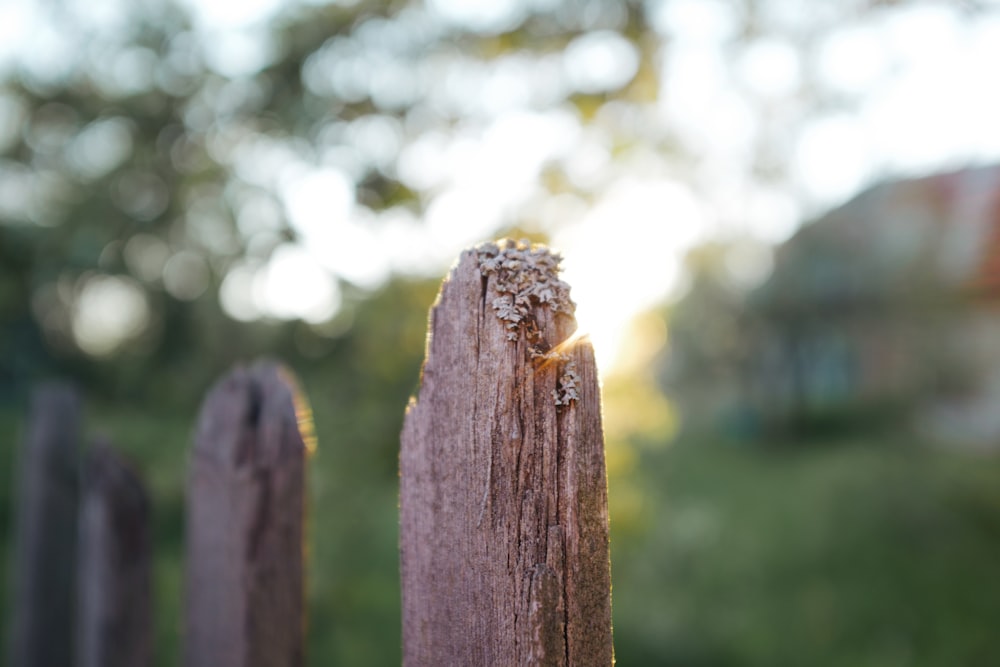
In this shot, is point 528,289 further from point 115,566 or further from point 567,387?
point 115,566

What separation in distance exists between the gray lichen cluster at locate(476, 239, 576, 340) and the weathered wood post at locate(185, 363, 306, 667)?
0.63 m

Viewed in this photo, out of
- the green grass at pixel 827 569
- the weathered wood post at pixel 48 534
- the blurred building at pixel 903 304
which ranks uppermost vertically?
the blurred building at pixel 903 304

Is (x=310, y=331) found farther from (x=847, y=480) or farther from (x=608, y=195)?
(x=847, y=480)

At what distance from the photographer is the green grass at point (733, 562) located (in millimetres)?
4348

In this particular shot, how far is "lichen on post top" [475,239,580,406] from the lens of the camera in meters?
0.97

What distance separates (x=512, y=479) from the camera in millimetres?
966

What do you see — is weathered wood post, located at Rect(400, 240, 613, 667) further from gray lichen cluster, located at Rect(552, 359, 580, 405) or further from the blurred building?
the blurred building

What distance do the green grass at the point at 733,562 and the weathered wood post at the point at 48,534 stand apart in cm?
146

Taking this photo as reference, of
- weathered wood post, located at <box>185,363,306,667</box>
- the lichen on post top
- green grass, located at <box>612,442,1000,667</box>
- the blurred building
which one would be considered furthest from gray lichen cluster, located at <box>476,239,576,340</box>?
the blurred building

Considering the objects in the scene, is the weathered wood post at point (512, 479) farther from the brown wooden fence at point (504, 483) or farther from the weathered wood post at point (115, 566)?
the weathered wood post at point (115, 566)

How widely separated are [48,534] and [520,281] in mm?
2298

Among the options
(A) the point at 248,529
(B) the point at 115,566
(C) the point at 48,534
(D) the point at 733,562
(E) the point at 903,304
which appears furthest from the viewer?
(E) the point at 903,304

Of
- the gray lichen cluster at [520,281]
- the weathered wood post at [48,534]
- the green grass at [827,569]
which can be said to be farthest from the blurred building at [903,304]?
the weathered wood post at [48,534]

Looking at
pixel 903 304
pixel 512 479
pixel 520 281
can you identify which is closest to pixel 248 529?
pixel 512 479
